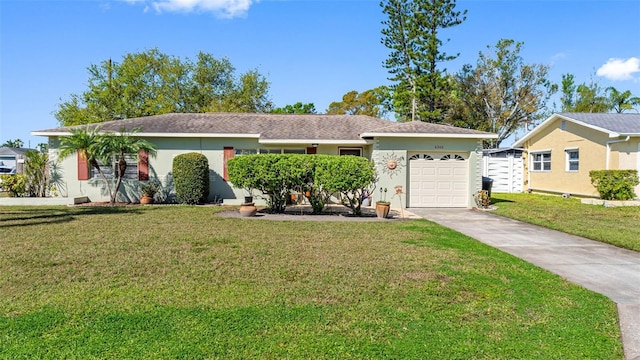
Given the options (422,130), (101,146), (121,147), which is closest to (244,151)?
(121,147)

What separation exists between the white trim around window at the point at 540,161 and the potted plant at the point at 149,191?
64.3ft

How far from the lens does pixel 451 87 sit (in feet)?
104

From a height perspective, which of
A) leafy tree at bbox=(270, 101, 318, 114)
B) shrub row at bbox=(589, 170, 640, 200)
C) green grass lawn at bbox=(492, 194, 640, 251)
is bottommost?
green grass lawn at bbox=(492, 194, 640, 251)

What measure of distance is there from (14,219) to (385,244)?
10.0m

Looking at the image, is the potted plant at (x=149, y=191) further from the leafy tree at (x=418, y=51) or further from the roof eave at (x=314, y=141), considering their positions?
the leafy tree at (x=418, y=51)

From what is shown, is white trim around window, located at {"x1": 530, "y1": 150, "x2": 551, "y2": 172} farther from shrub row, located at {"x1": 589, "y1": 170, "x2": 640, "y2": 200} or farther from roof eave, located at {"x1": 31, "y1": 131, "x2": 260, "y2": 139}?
roof eave, located at {"x1": 31, "y1": 131, "x2": 260, "y2": 139}

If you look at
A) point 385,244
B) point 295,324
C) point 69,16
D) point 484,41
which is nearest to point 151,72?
point 69,16

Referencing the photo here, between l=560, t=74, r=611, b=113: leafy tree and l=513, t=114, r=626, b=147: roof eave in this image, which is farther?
l=560, t=74, r=611, b=113: leafy tree

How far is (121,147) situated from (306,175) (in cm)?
743

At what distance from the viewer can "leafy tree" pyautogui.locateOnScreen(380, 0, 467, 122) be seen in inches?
1115

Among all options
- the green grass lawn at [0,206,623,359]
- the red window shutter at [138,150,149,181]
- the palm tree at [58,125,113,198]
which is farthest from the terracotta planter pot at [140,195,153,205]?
the green grass lawn at [0,206,623,359]

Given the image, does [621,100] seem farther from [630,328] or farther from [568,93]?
[630,328]

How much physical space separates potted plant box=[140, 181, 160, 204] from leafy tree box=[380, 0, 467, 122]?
20.4 m

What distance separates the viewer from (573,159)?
18.4m
